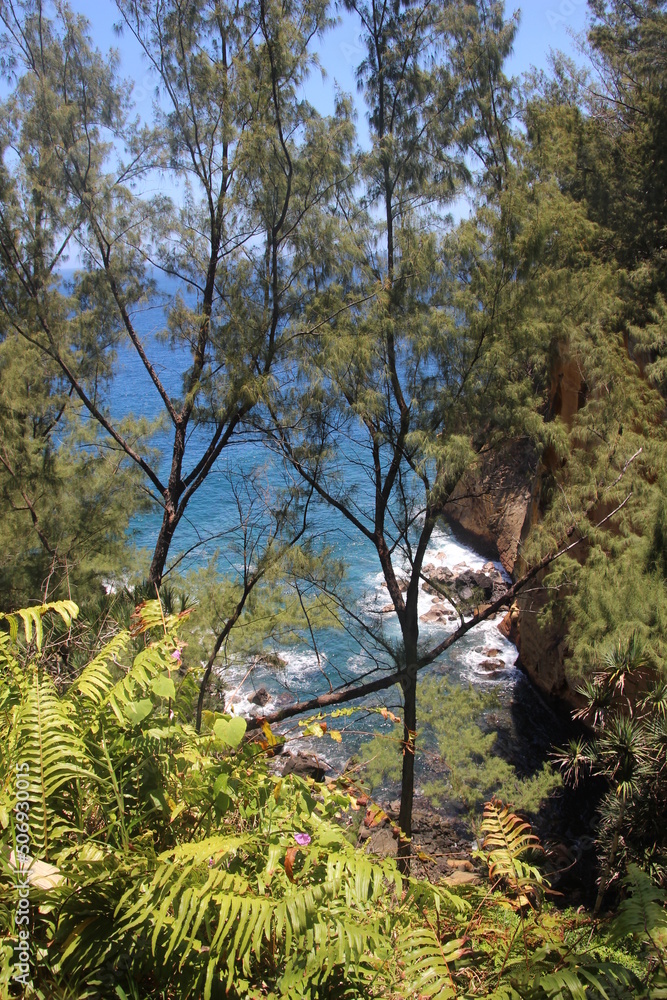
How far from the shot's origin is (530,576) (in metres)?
7.40

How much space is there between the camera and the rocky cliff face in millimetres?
9617

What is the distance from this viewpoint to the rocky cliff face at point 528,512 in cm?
962

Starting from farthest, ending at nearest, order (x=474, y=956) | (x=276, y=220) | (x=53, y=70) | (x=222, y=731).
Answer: (x=276, y=220), (x=53, y=70), (x=474, y=956), (x=222, y=731)

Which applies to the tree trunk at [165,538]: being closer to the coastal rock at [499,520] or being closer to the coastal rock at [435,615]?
the coastal rock at [499,520]

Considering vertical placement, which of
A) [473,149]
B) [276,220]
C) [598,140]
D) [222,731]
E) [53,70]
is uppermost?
[598,140]

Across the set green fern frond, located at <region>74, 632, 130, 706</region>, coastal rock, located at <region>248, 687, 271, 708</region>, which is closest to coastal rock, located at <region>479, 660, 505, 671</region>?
coastal rock, located at <region>248, 687, 271, 708</region>

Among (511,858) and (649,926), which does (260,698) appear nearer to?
(511,858)

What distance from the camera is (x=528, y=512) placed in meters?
13.2

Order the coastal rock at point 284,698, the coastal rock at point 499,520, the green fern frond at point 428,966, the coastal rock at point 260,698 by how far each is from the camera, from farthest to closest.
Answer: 1. the coastal rock at point 499,520
2. the coastal rock at point 284,698
3. the coastal rock at point 260,698
4. the green fern frond at point 428,966

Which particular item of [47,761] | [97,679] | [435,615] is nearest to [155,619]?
[97,679]

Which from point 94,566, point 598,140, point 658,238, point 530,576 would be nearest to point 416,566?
point 530,576

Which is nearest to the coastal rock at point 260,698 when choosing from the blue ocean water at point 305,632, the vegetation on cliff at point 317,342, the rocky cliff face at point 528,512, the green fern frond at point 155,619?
the blue ocean water at point 305,632

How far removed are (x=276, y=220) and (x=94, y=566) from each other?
432cm

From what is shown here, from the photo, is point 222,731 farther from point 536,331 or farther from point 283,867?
point 536,331
